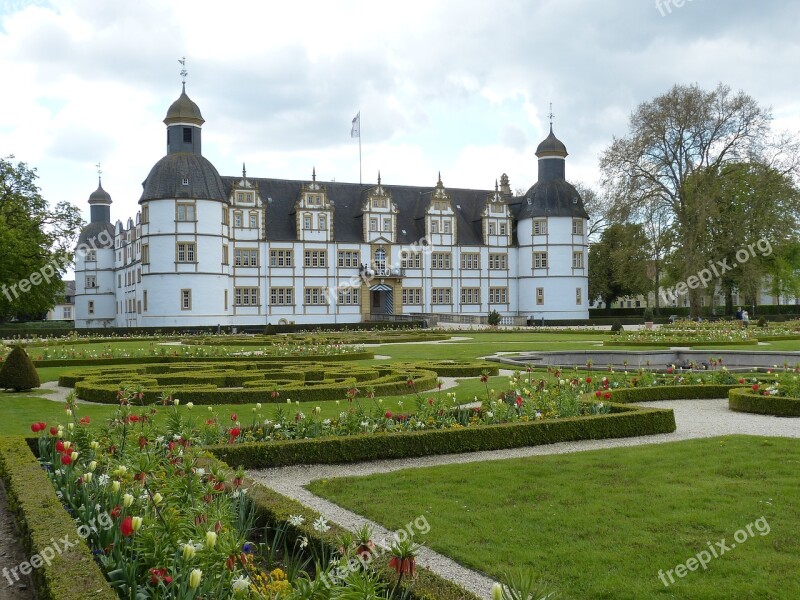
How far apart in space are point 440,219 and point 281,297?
1263 centimetres

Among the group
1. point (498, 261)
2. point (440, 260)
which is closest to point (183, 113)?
point (440, 260)

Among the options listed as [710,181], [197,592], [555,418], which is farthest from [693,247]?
[197,592]

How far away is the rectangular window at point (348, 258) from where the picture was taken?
53156mm

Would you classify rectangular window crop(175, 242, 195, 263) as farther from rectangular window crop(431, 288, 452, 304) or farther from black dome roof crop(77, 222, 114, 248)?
black dome roof crop(77, 222, 114, 248)

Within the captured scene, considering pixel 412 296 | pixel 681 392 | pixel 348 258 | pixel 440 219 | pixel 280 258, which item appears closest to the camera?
pixel 681 392

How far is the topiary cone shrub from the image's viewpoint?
15875 millimetres

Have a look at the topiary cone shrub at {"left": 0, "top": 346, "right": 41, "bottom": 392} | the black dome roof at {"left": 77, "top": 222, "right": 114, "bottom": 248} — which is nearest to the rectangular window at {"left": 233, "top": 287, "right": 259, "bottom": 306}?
the black dome roof at {"left": 77, "top": 222, "right": 114, "bottom": 248}

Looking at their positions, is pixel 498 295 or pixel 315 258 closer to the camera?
pixel 315 258

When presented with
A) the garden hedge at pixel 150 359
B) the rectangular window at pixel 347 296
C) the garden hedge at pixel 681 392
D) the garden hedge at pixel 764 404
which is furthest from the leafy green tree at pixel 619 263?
the garden hedge at pixel 764 404

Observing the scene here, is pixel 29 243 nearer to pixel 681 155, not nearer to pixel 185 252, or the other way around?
pixel 185 252

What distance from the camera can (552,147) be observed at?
57.8 meters

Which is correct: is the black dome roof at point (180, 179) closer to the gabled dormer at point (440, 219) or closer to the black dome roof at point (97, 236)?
the gabled dormer at point (440, 219)

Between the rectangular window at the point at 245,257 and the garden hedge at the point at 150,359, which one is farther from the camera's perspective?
the rectangular window at the point at 245,257

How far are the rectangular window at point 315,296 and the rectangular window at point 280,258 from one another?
2.15 meters
